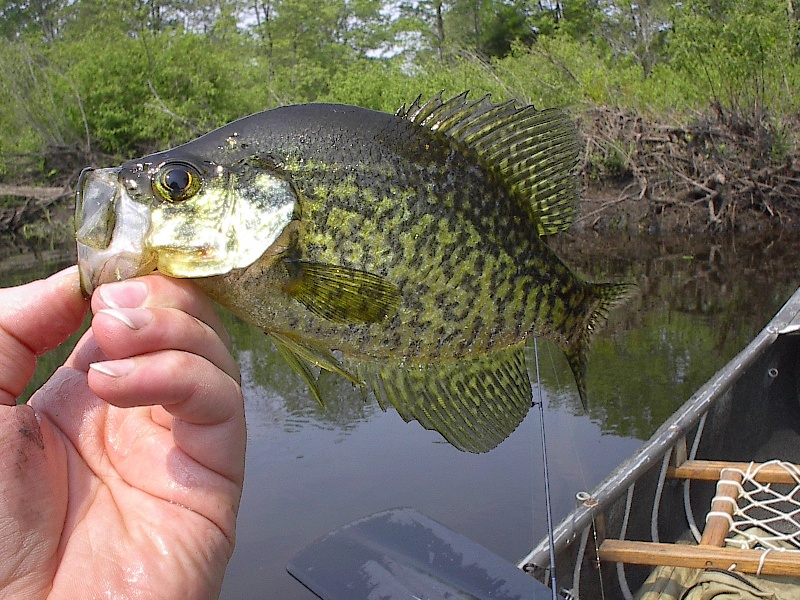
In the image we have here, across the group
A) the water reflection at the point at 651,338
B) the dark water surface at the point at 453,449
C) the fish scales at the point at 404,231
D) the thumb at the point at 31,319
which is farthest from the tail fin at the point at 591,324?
the water reflection at the point at 651,338

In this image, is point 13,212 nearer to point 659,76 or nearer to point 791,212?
point 659,76

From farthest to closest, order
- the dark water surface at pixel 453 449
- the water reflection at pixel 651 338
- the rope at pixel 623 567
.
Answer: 1. the water reflection at pixel 651 338
2. the dark water surface at pixel 453 449
3. the rope at pixel 623 567

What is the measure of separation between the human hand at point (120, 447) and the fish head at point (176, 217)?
6cm

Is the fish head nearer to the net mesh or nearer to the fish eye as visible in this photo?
the fish eye

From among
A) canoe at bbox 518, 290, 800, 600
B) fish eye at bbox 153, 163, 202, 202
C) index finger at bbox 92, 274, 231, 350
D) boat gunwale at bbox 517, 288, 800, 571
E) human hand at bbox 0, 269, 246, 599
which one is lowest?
canoe at bbox 518, 290, 800, 600

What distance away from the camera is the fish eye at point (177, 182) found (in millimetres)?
1316

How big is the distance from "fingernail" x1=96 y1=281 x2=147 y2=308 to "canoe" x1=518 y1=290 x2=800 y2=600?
6.95 feet

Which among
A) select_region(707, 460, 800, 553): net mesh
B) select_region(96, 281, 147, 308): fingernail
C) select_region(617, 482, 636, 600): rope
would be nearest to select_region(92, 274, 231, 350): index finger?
select_region(96, 281, 147, 308): fingernail

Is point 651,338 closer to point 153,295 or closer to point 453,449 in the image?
point 453,449

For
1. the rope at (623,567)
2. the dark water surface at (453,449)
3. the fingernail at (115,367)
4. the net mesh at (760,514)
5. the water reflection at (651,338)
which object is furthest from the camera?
the water reflection at (651,338)

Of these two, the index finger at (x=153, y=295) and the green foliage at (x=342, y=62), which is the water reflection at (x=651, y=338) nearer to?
the green foliage at (x=342, y=62)

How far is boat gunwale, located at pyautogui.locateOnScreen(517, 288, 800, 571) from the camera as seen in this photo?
3.80 m

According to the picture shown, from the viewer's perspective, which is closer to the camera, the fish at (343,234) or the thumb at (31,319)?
the fish at (343,234)

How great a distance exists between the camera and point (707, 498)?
5.70m
